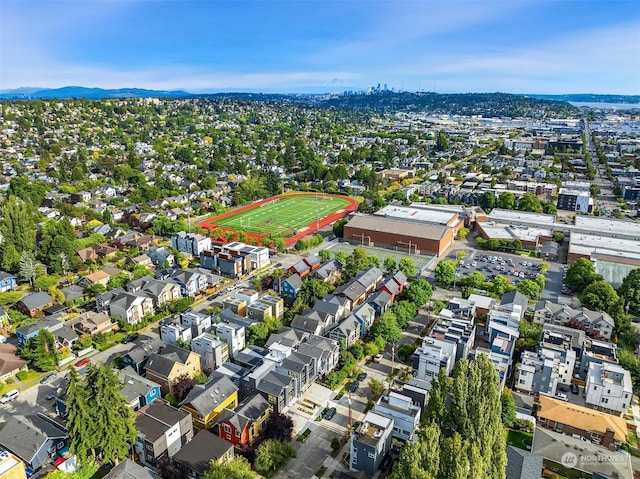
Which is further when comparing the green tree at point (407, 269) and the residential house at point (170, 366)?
the green tree at point (407, 269)

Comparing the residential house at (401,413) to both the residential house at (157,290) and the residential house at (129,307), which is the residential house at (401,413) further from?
the residential house at (157,290)

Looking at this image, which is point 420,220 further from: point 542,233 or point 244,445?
point 244,445

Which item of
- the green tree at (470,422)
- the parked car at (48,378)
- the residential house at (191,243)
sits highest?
the green tree at (470,422)

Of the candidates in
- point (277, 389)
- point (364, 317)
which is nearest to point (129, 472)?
point (277, 389)

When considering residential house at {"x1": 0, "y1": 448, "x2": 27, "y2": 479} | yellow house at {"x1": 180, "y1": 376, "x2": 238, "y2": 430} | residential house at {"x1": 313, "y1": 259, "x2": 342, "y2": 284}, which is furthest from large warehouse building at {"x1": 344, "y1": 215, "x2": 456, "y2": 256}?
residential house at {"x1": 0, "y1": 448, "x2": 27, "y2": 479}

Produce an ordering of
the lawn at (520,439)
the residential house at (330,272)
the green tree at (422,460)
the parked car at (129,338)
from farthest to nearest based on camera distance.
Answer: the residential house at (330,272) < the parked car at (129,338) < the lawn at (520,439) < the green tree at (422,460)

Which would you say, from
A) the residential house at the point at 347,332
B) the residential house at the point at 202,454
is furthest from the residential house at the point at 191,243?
the residential house at the point at 202,454

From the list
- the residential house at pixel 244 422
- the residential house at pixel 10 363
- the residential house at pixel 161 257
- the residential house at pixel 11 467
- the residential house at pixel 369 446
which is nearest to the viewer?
the residential house at pixel 11 467
